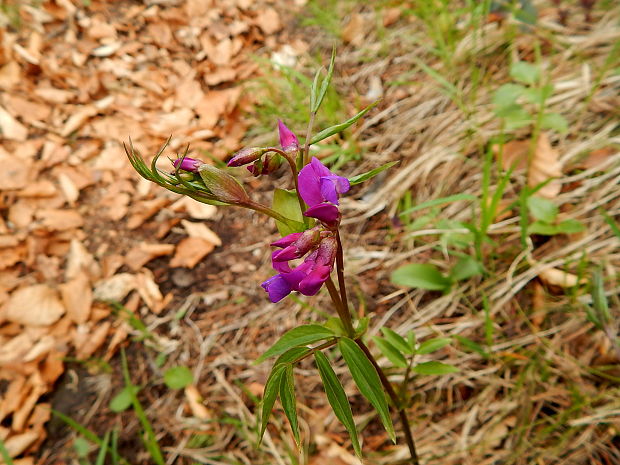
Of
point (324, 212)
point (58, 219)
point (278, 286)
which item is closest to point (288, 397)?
Result: point (278, 286)

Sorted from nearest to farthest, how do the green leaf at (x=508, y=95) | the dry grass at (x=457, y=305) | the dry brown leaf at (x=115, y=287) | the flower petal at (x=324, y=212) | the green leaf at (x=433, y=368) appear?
1. the flower petal at (x=324, y=212)
2. the green leaf at (x=433, y=368)
3. the dry grass at (x=457, y=305)
4. the green leaf at (x=508, y=95)
5. the dry brown leaf at (x=115, y=287)

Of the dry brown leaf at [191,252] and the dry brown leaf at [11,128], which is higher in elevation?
the dry brown leaf at [11,128]

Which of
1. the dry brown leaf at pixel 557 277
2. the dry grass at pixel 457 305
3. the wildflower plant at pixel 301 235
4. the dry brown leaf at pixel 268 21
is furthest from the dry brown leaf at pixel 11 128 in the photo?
the dry brown leaf at pixel 557 277

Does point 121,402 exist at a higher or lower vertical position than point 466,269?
higher

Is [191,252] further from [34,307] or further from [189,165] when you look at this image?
[189,165]

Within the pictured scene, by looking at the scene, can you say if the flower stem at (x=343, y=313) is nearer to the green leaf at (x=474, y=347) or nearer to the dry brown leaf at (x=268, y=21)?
the green leaf at (x=474, y=347)

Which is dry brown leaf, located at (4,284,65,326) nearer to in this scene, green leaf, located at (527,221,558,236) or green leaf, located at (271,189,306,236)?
green leaf, located at (271,189,306,236)

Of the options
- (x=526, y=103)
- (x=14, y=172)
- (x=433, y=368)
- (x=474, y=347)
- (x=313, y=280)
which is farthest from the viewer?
(x=14, y=172)

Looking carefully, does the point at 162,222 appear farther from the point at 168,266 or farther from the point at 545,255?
the point at 545,255
